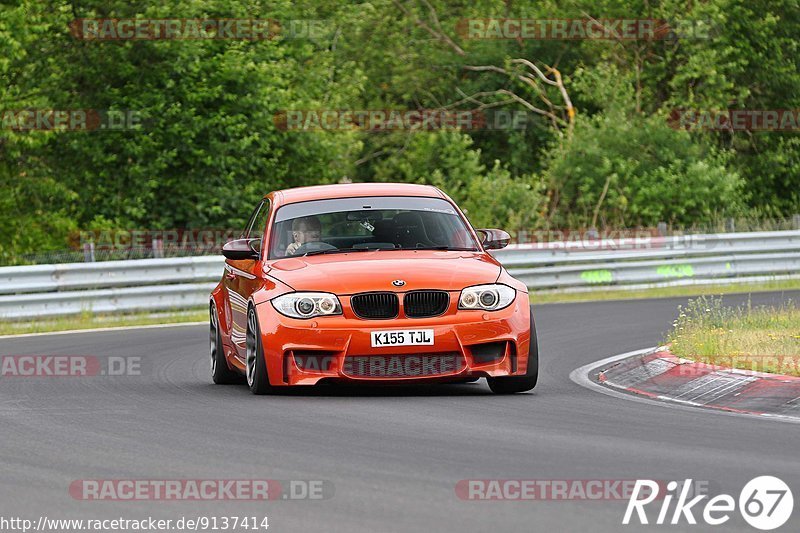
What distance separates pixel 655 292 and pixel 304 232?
13.9 m

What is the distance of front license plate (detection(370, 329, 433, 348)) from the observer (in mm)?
11086

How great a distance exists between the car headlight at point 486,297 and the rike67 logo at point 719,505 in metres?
4.06

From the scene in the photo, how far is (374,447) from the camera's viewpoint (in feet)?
28.4

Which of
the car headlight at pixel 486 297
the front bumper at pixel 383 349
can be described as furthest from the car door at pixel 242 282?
the car headlight at pixel 486 297

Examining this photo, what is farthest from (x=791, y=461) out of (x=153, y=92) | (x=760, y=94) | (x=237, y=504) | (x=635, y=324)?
(x=760, y=94)

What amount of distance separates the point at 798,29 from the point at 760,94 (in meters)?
1.83

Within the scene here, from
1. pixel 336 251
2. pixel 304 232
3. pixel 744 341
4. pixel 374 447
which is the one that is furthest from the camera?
pixel 744 341

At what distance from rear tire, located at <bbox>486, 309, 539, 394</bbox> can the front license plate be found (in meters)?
0.82

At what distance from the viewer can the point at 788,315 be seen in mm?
16328

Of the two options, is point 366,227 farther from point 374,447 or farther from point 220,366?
point 374,447

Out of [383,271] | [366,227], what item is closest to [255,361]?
[383,271]

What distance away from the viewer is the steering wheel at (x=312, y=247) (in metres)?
12.3

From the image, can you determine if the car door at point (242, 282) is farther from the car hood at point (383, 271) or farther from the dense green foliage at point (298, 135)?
the dense green foliage at point (298, 135)

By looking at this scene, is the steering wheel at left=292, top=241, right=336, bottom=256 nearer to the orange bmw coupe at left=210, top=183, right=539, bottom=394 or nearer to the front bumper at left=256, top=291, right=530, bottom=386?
the orange bmw coupe at left=210, top=183, right=539, bottom=394
